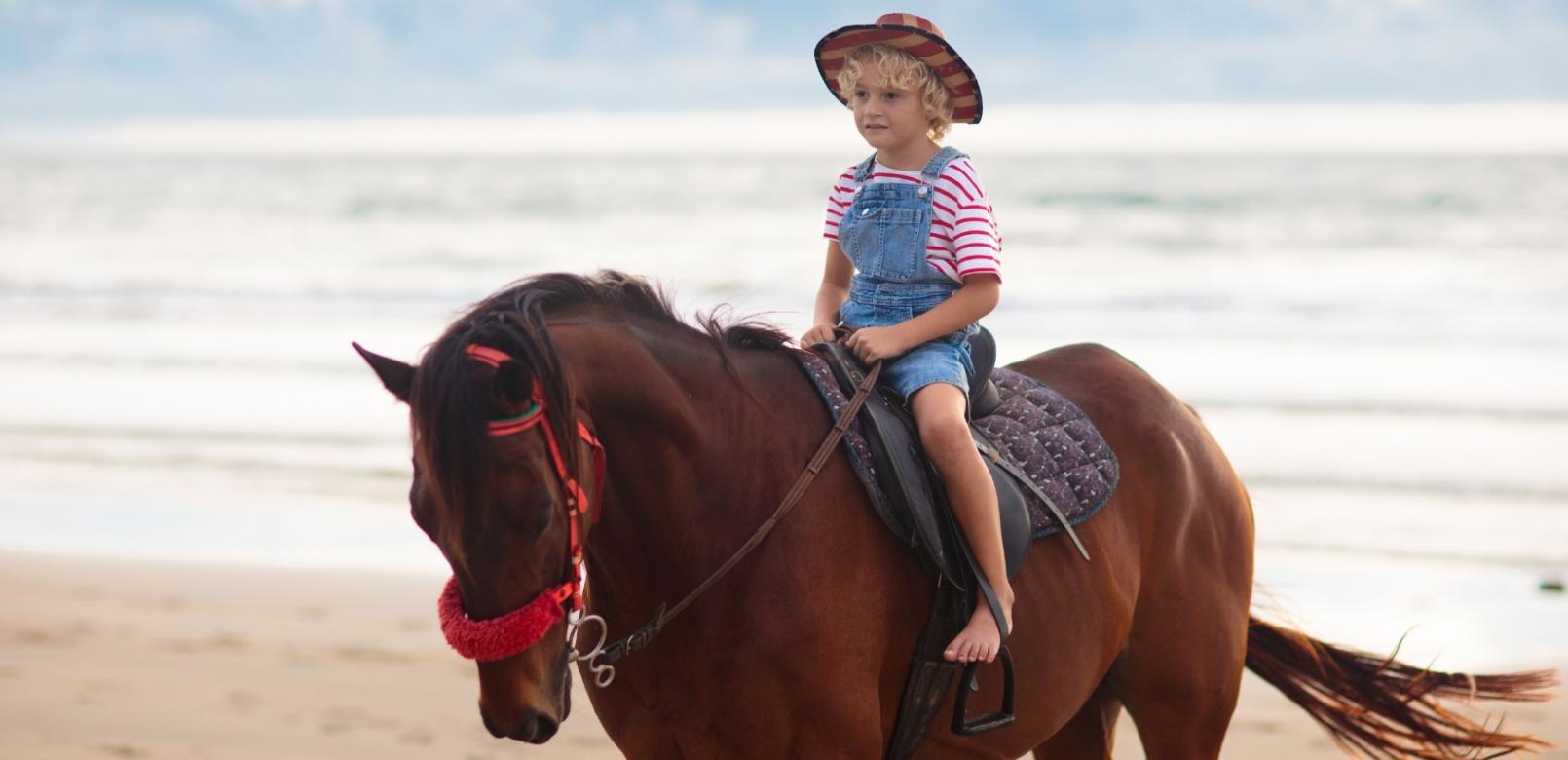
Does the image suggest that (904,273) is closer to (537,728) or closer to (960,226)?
(960,226)

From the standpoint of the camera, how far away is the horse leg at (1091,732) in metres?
3.07

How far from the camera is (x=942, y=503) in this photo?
2352 millimetres

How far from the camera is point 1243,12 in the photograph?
65188 millimetres

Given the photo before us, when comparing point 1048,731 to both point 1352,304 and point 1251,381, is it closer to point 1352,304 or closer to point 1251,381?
point 1251,381

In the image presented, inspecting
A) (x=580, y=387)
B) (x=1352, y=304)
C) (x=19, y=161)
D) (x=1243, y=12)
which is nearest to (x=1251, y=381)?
(x=1352, y=304)

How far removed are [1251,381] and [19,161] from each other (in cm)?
4848

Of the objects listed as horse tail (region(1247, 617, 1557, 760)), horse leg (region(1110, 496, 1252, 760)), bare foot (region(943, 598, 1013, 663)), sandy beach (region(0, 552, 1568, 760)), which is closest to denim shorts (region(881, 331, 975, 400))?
bare foot (region(943, 598, 1013, 663))

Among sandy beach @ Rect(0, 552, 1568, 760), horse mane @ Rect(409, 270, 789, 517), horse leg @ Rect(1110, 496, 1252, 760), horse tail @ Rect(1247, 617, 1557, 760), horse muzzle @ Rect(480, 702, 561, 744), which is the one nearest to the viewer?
horse mane @ Rect(409, 270, 789, 517)

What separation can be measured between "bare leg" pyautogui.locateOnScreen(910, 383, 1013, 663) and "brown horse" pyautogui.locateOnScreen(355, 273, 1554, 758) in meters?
0.11

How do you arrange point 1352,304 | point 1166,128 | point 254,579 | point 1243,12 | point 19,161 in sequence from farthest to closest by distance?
point 1243,12
point 1166,128
point 19,161
point 1352,304
point 254,579

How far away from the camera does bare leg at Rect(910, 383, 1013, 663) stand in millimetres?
2314

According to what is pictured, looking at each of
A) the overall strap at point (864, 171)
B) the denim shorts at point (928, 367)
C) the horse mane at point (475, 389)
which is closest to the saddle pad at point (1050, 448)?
the denim shorts at point (928, 367)

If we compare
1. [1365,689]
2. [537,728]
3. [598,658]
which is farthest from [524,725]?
[1365,689]

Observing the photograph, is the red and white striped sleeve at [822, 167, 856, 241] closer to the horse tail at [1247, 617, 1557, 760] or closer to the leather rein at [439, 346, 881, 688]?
the leather rein at [439, 346, 881, 688]
